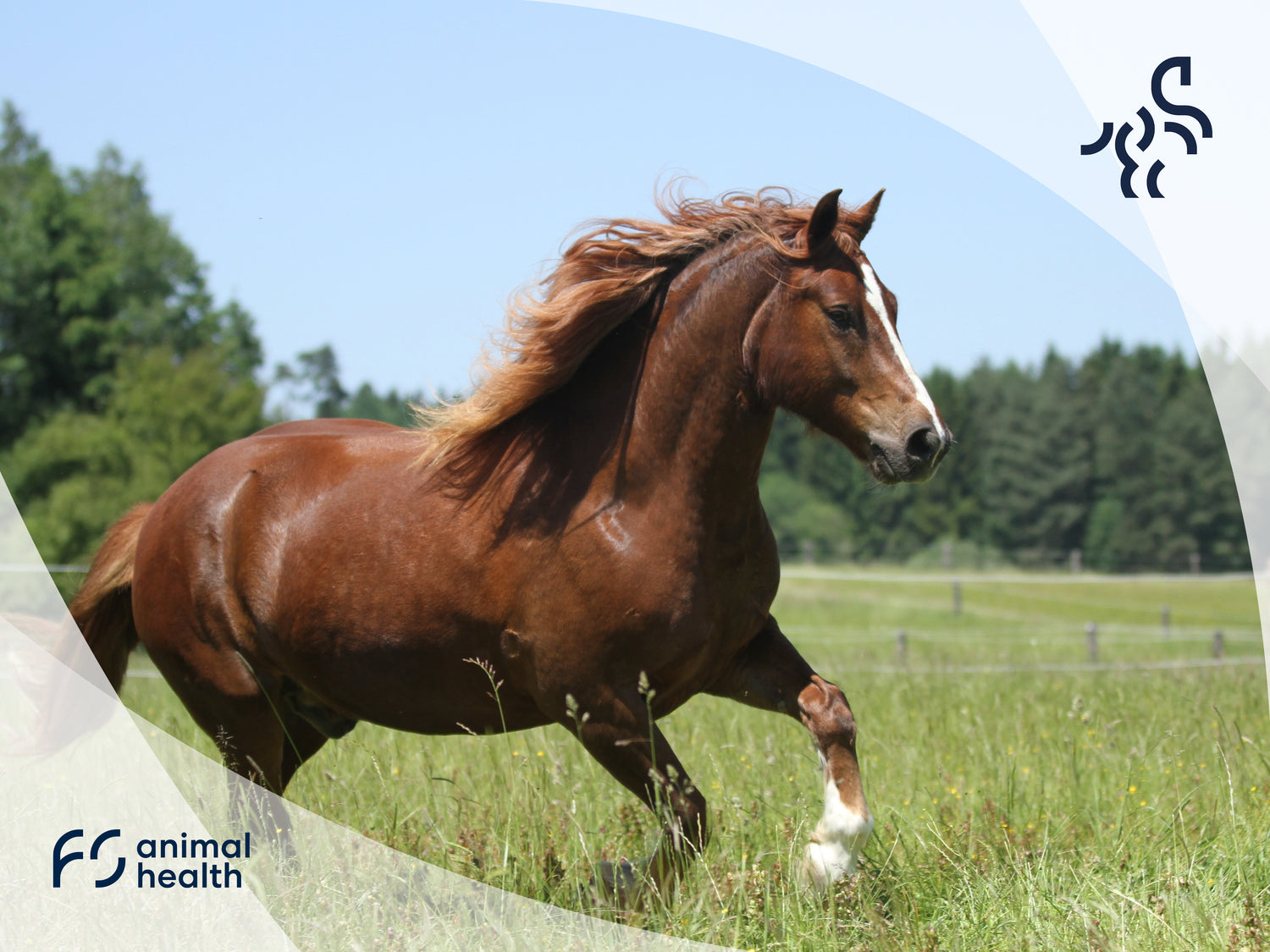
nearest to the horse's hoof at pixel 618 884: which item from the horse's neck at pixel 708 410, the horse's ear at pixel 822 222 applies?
the horse's neck at pixel 708 410

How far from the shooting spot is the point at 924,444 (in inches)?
130

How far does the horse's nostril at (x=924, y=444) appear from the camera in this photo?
3287 mm

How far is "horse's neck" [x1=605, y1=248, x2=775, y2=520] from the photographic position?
3.64 metres

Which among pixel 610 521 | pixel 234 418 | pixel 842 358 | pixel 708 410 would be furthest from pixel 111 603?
pixel 234 418

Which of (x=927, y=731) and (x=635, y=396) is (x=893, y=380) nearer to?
(x=635, y=396)

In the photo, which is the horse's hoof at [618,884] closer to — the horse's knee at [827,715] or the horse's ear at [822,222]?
the horse's knee at [827,715]

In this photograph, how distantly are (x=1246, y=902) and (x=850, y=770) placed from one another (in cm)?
126

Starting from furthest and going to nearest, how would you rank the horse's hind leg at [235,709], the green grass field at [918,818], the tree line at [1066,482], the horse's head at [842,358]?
1. the tree line at [1066,482]
2. the horse's hind leg at [235,709]
3. the horse's head at [842,358]
4. the green grass field at [918,818]

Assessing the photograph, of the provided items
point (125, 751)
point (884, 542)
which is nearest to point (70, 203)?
point (125, 751)

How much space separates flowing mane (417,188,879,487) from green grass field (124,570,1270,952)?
1.19m

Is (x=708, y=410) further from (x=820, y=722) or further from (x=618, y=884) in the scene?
(x=618, y=884)

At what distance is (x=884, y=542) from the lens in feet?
272

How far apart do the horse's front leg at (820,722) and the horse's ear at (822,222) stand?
130 cm

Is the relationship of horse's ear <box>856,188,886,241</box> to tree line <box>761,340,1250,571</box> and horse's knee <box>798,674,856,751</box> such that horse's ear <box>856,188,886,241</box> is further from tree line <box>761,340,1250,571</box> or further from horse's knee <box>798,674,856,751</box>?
tree line <box>761,340,1250,571</box>
